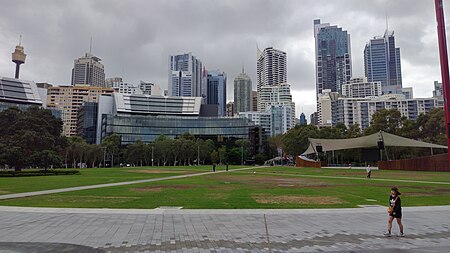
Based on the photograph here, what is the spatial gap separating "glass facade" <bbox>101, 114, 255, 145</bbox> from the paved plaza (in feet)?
424

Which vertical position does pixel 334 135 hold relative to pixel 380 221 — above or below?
above

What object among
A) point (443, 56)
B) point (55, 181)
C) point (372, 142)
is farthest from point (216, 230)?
point (372, 142)

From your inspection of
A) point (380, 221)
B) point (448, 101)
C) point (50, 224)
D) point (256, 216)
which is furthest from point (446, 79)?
point (50, 224)

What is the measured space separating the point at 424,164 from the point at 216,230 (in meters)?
58.3

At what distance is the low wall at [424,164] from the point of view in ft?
175

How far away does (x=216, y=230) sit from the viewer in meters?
10.4

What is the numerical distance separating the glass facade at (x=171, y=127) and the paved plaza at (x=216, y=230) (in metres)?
129

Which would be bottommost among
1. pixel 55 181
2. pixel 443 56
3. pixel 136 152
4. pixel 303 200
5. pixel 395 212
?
pixel 55 181

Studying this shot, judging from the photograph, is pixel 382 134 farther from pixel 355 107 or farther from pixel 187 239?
pixel 355 107

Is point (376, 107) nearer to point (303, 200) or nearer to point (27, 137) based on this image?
point (27, 137)

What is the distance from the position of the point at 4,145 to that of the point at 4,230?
4479cm

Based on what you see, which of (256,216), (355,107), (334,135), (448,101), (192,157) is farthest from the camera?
(355,107)

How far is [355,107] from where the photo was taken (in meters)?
188

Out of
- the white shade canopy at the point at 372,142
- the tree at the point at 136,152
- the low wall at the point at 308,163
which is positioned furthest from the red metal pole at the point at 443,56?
the tree at the point at 136,152
